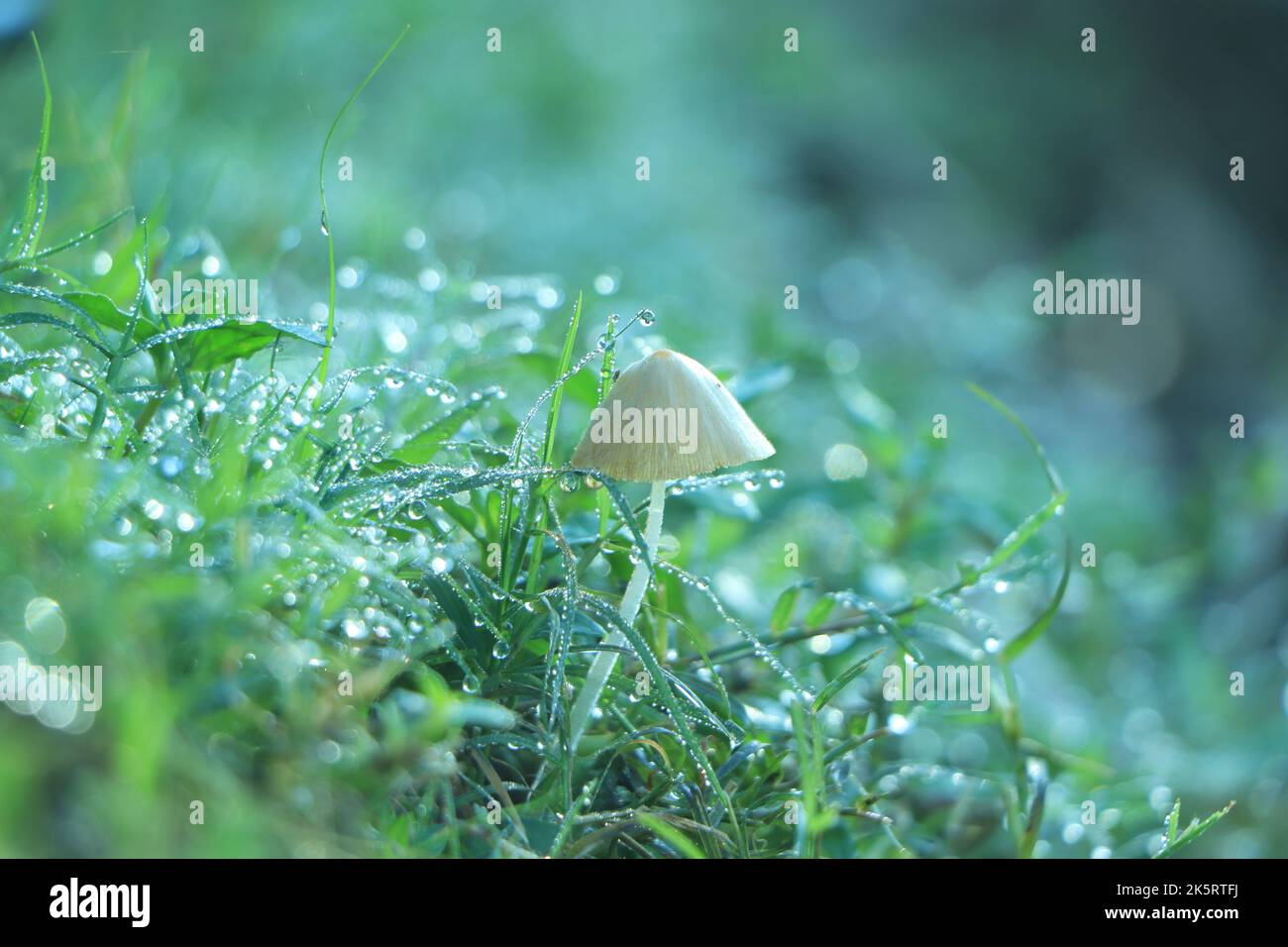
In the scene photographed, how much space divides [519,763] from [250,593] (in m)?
0.27

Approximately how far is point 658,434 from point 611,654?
174 millimetres

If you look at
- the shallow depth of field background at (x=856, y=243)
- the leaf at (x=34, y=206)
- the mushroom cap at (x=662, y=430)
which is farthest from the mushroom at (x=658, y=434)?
the leaf at (x=34, y=206)

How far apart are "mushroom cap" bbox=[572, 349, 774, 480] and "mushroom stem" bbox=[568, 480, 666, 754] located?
0.17 ft

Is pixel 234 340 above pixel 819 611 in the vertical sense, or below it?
above

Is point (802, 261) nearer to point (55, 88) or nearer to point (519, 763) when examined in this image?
point (55, 88)

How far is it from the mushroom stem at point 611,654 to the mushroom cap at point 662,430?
0.17 feet

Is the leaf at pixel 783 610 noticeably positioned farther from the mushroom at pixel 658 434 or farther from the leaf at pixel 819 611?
the mushroom at pixel 658 434

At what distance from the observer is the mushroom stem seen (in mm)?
778

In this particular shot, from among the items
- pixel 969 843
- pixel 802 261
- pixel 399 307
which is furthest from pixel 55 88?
pixel 802 261

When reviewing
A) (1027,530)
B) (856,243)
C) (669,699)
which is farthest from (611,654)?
(856,243)

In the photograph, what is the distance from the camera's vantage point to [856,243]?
14.0 ft

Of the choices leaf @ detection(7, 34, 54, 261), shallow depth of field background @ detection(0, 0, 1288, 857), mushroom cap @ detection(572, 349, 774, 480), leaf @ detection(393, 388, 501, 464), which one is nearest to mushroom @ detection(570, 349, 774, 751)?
mushroom cap @ detection(572, 349, 774, 480)

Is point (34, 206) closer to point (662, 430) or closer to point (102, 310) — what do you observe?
point (102, 310)

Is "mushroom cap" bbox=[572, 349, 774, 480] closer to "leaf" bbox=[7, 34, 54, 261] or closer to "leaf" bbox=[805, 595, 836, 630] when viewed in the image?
"leaf" bbox=[805, 595, 836, 630]
